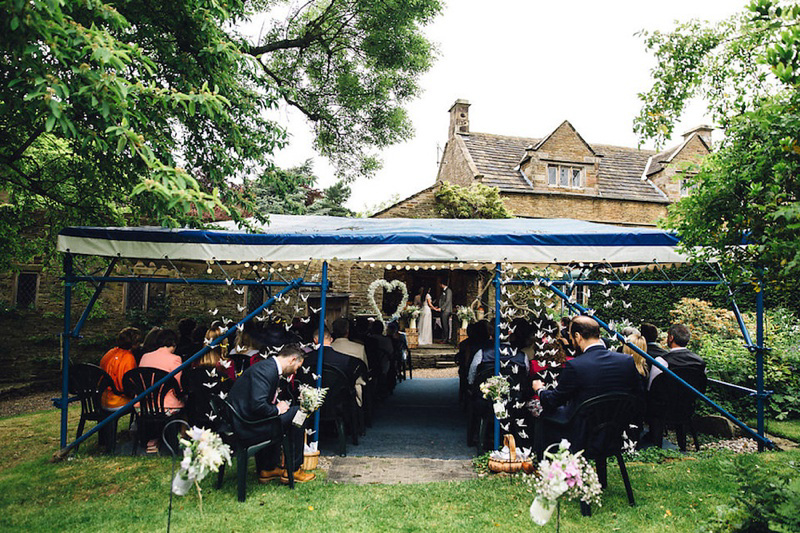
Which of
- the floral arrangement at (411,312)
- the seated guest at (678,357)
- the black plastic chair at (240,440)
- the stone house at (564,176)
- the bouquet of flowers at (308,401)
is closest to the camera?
the black plastic chair at (240,440)

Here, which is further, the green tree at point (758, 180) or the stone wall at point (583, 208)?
the stone wall at point (583, 208)

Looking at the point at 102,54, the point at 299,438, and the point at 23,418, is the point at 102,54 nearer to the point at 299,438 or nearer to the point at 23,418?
the point at 299,438

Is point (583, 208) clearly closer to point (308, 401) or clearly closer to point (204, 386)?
point (308, 401)

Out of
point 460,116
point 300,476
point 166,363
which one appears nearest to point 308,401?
point 300,476

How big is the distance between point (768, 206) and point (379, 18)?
10915 millimetres

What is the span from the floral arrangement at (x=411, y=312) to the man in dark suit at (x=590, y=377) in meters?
10.4

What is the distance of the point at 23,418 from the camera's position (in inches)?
365

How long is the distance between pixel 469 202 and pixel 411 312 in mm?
4810

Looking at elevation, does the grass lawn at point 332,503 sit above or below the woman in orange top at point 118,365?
Result: below

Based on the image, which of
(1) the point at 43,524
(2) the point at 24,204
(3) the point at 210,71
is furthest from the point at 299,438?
(2) the point at 24,204

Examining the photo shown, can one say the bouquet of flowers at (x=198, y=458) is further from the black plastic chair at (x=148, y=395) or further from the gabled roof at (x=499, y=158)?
the gabled roof at (x=499, y=158)

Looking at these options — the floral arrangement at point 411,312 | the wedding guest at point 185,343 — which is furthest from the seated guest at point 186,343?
the floral arrangement at point 411,312

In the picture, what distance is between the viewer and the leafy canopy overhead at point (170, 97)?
3973 mm

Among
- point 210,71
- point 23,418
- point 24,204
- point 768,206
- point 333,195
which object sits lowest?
point 23,418
